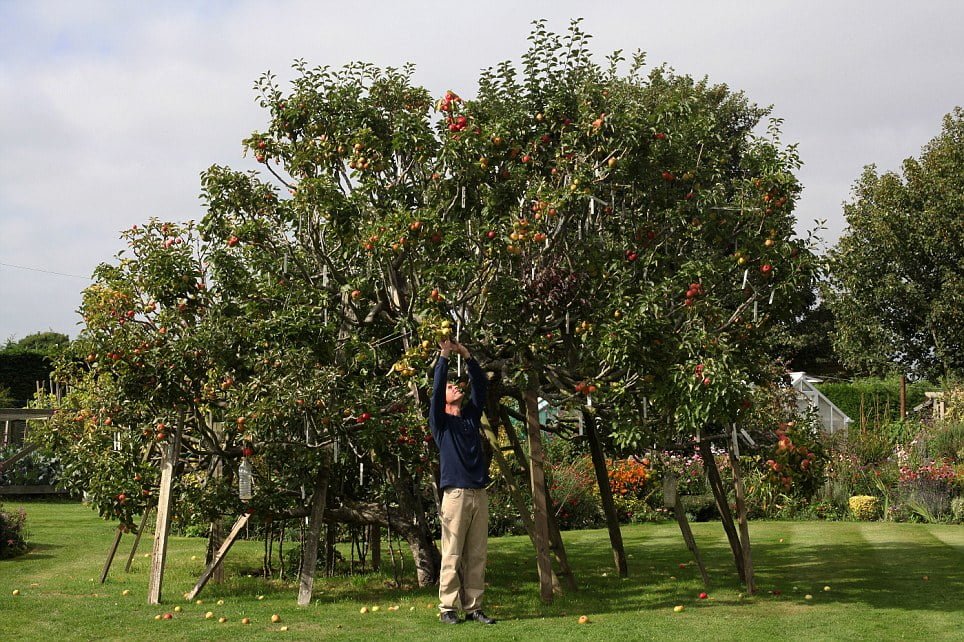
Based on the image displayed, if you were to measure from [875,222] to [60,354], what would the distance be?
1015 inches

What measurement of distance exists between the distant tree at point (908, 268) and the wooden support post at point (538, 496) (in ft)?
73.8

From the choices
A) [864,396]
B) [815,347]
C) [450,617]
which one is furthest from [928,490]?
[815,347]

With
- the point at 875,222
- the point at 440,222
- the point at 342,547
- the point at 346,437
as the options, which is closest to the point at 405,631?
the point at 346,437

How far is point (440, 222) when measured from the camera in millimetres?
8609

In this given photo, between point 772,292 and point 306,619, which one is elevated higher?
point 772,292

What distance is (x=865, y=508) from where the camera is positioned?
720 inches

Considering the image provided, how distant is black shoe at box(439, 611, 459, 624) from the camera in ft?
27.5

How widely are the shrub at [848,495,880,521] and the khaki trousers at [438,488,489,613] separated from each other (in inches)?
467

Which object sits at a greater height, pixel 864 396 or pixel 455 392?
pixel 864 396

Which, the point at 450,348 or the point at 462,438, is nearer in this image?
the point at 450,348

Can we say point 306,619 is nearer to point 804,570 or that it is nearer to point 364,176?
point 364,176

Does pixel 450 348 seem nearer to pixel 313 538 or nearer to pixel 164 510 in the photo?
pixel 313 538

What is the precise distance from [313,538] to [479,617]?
188 cm

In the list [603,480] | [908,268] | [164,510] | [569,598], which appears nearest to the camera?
[164,510]
